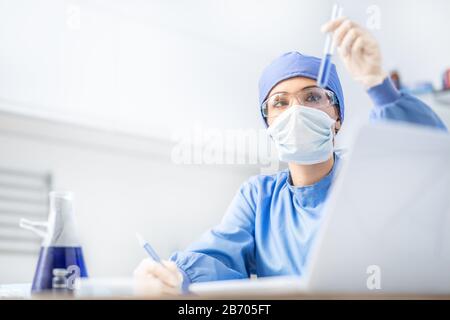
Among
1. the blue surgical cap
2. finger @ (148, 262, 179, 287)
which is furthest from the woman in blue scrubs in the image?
finger @ (148, 262, 179, 287)

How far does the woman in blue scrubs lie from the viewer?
42.4 inches

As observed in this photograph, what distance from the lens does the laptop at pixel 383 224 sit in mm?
596

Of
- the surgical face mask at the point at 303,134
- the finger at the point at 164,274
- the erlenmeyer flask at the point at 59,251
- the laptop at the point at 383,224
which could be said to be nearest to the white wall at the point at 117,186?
the surgical face mask at the point at 303,134

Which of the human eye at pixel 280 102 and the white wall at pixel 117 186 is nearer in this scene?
the human eye at pixel 280 102

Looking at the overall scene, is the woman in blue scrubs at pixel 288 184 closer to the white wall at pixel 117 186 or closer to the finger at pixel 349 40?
the finger at pixel 349 40

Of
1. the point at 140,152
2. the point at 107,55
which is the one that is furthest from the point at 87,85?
the point at 140,152

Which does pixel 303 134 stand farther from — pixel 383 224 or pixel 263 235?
pixel 383 224

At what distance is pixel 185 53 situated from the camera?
6.64ft

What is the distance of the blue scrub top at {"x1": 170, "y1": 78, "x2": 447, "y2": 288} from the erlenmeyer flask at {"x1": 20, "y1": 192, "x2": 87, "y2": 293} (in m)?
0.24

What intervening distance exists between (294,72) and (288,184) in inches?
9.1
